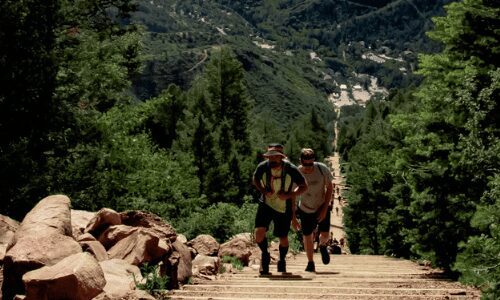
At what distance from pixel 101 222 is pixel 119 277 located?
2.26m

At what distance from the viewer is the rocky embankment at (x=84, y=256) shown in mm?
4891

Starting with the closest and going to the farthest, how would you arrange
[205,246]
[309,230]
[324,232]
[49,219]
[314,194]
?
[49,219], [314,194], [309,230], [324,232], [205,246]

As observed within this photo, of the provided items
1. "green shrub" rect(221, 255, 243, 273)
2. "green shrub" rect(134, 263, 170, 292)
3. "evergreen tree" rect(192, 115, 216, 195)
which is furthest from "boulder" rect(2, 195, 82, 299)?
"evergreen tree" rect(192, 115, 216, 195)

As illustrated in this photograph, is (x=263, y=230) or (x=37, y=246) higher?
(x=37, y=246)

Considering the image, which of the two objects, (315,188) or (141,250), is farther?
(315,188)

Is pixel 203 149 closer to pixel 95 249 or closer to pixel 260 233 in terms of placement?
pixel 260 233

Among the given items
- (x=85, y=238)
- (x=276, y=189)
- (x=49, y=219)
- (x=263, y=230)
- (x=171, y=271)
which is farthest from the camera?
(x=263, y=230)

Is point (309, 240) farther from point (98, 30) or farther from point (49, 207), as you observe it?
point (98, 30)

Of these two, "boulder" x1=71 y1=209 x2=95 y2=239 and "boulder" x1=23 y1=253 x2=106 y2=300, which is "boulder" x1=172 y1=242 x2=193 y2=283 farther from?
"boulder" x1=23 y1=253 x2=106 y2=300

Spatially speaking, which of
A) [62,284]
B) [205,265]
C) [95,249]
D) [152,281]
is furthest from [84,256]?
[205,265]

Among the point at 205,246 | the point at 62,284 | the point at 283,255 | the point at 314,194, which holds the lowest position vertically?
the point at 205,246

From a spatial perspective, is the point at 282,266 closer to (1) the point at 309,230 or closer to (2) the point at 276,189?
(1) the point at 309,230

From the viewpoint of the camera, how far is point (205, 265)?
809 centimetres

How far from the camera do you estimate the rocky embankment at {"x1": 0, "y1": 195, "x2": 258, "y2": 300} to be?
16.0ft
